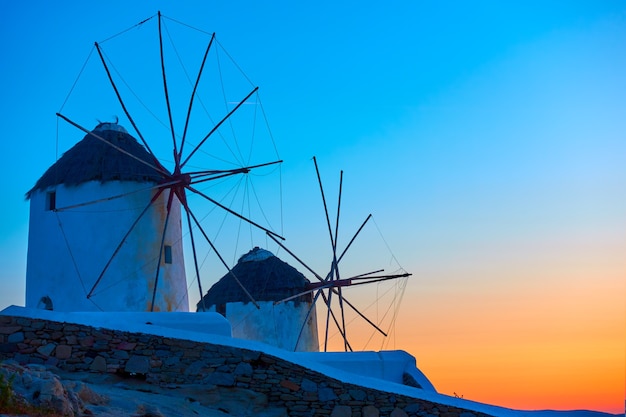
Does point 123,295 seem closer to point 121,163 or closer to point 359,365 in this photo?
point 121,163

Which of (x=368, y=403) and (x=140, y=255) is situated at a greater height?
(x=140, y=255)

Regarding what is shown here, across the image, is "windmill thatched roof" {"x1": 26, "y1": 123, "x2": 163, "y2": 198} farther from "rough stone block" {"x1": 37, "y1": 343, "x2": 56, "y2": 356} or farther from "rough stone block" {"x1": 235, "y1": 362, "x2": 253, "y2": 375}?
"rough stone block" {"x1": 235, "y1": 362, "x2": 253, "y2": 375}

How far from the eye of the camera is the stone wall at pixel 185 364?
11.5 m

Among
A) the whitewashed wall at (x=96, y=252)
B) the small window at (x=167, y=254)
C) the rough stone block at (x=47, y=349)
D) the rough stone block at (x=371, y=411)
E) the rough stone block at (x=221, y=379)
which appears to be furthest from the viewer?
the small window at (x=167, y=254)

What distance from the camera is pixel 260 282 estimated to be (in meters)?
24.2

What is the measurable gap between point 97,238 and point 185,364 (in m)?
5.76

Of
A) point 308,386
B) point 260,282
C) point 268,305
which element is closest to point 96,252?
point 308,386

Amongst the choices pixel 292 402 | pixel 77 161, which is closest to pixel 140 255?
pixel 77 161

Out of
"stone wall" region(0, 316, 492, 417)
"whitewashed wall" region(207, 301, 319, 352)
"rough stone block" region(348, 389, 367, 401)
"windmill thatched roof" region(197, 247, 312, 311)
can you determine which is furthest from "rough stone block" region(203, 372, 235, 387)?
"windmill thatched roof" region(197, 247, 312, 311)

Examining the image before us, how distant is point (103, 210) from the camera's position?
16.8 meters

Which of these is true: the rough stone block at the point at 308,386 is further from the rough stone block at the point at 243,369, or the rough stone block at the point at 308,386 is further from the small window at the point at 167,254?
the small window at the point at 167,254

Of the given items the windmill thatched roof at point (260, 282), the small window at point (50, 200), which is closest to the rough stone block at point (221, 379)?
the small window at point (50, 200)

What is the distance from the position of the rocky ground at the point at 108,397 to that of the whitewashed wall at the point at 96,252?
5.26 meters

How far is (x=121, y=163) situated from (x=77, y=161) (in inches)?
37.3
